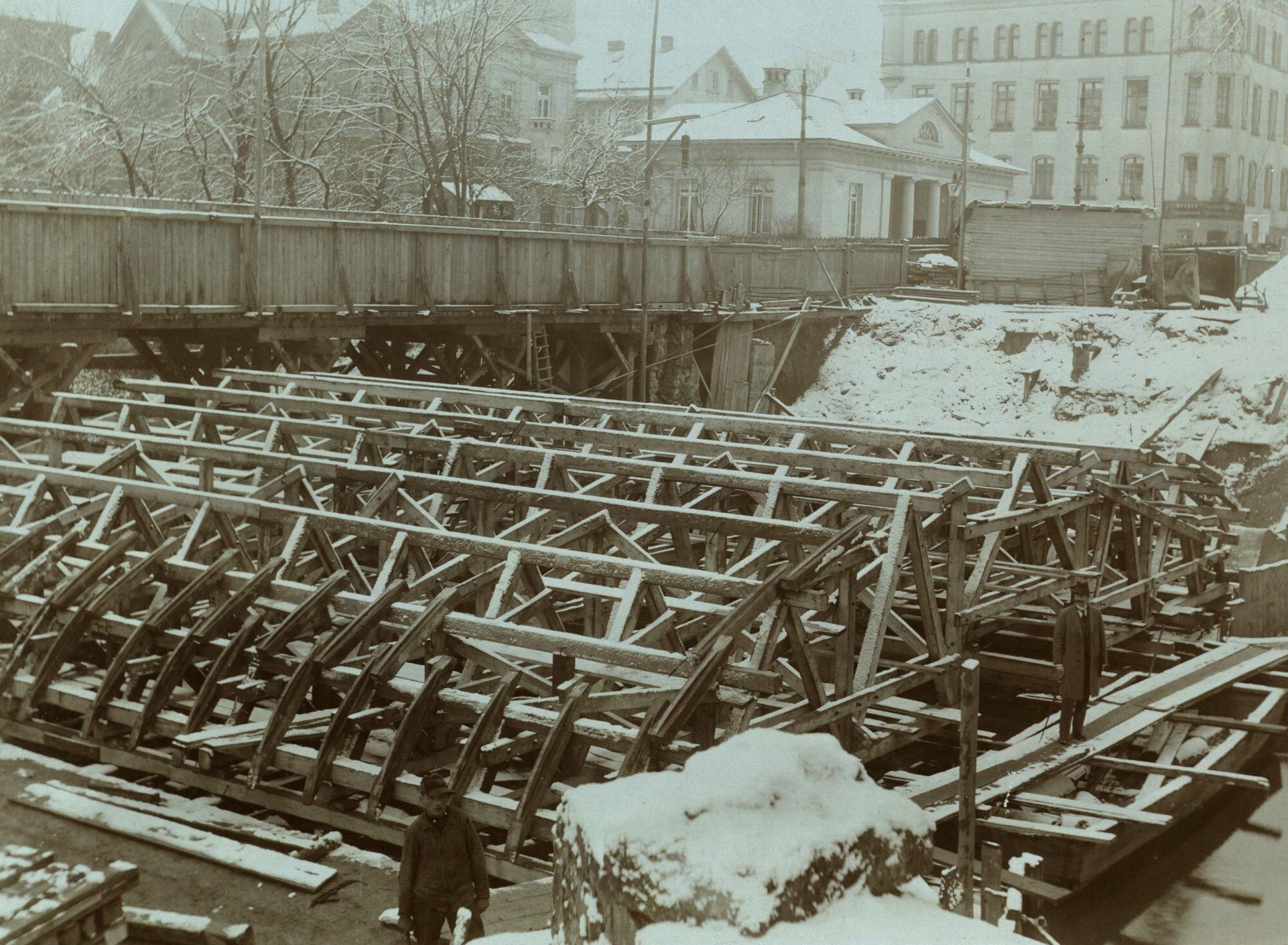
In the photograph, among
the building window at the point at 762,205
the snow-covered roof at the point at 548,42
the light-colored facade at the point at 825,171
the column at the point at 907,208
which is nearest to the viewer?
the snow-covered roof at the point at 548,42

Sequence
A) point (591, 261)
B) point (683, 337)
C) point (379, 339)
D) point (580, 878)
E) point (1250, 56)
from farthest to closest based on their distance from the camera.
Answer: point (683, 337) < point (591, 261) < point (379, 339) < point (1250, 56) < point (580, 878)

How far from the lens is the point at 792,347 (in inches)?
1254

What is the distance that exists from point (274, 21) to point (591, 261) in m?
11.7

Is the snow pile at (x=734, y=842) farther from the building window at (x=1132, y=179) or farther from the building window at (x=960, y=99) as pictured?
the building window at (x=1132, y=179)

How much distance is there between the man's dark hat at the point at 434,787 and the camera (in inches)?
233

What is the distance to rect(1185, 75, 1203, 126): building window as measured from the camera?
14.5 meters

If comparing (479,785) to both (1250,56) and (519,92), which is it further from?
(519,92)

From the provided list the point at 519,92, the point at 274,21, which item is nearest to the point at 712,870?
the point at 274,21

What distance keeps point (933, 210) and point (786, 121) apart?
8.84m

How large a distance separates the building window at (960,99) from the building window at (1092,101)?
1.98 m

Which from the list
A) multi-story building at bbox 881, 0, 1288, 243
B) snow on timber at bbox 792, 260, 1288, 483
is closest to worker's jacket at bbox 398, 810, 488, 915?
multi-story building at bbox 881, 0, 1288, 243

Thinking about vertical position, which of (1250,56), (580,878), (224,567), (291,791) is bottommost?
(291,791)

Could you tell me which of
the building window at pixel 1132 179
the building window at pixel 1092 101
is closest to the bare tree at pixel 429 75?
the building window at pixel 1132 179

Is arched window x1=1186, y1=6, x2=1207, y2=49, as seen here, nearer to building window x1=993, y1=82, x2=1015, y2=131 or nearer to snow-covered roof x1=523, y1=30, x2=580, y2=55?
building window x1=993, y1=82, x2=1015, y2=131
